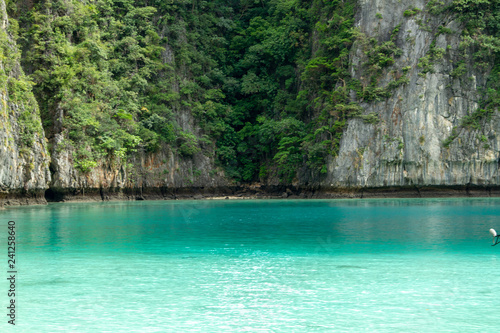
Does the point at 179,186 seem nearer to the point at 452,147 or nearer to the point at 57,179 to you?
the point at 57,179

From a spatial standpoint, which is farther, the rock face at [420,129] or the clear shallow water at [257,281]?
→ the rock face at [420,129]

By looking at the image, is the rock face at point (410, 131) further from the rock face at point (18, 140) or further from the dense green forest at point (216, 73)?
the rock face at point (18, 140)

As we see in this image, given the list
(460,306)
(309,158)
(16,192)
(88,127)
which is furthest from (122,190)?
(460,306)

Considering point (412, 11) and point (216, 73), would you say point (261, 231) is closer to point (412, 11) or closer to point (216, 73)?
point (412, 11)

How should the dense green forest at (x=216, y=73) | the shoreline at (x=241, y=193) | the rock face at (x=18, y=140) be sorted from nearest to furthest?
the rock face at (x=18, y=140)
the shoreline at (x=241, y=193)
the dense green forest at (x=216, y=73)

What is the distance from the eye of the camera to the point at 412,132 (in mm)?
38375

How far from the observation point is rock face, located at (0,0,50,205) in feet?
83.1

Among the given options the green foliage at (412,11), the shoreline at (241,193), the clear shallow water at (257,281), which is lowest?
the clear shallow water at (257,281)

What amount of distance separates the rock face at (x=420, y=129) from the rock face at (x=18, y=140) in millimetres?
21400

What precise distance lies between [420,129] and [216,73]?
19.9 metres

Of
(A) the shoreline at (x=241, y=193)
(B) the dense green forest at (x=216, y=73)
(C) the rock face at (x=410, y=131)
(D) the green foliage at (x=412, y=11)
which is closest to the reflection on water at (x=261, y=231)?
(A) the shoreline at (x=241, y=193)

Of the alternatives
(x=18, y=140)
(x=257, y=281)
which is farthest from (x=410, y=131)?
(x=257, y=281)

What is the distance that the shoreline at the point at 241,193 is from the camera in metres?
30.9

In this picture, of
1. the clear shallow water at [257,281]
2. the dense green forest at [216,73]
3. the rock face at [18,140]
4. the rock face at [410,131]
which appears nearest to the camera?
the clear shallow water at [257,281]
